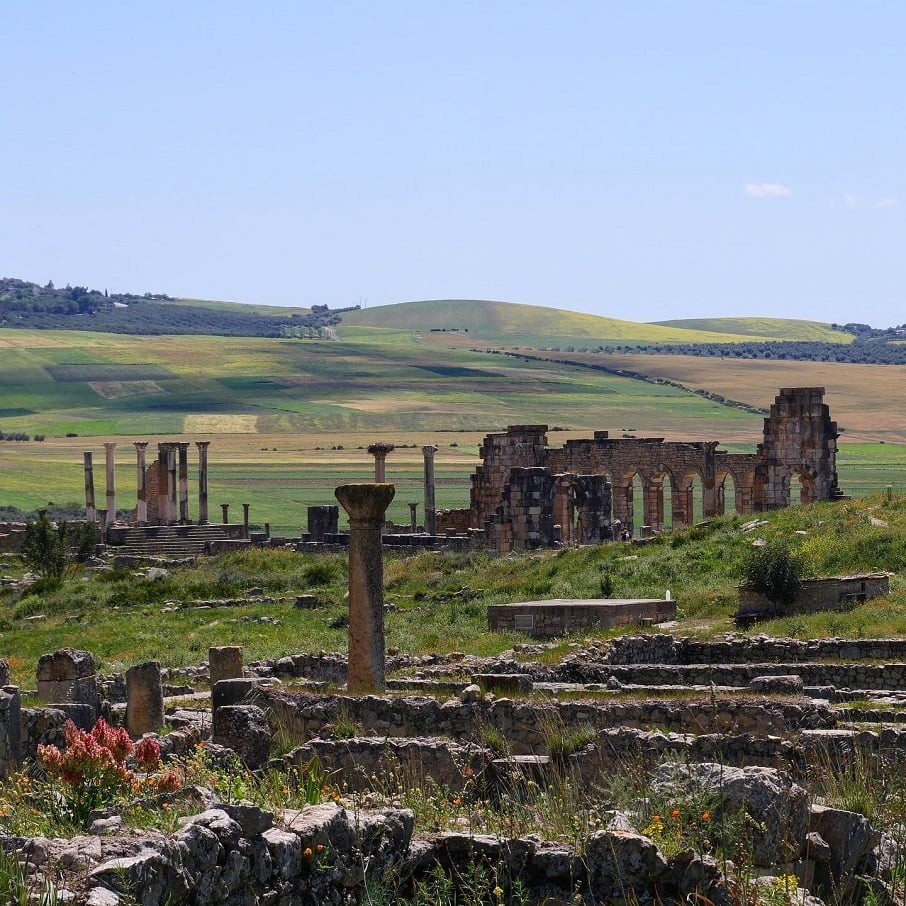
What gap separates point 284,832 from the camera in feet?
26.6

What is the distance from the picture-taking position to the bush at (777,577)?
2653 centimetres

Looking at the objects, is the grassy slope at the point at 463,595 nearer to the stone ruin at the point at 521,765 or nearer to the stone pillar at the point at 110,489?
the stone ruin at the point at 521,765

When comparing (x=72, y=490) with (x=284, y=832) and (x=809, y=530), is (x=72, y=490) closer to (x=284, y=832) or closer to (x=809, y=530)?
(x=809, y=530)

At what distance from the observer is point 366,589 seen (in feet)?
57.0

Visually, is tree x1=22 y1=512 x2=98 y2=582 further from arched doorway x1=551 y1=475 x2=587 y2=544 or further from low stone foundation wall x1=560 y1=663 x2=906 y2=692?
low stone foundation wall x1=560 y1=663 x2=906 y2=692

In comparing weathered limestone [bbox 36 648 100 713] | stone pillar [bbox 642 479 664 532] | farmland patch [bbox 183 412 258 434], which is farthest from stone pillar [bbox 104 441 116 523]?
farmland patch [bbox 183 412 258 434]

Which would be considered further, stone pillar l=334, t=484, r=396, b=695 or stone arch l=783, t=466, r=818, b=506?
stone arch l=783, t=466, r=818, b=506

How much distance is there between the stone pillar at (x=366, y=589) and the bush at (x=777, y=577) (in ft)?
34.4

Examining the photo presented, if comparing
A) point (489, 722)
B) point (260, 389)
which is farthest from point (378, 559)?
point (260, 389)

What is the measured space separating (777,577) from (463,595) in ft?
34.7

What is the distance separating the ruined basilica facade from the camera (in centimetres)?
4872

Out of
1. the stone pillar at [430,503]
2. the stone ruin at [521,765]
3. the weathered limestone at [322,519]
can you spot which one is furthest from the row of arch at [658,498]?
the stone ruin at [521,765]

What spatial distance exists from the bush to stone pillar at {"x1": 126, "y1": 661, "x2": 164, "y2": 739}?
38.2ft

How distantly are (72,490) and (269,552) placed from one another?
65.2 metres
